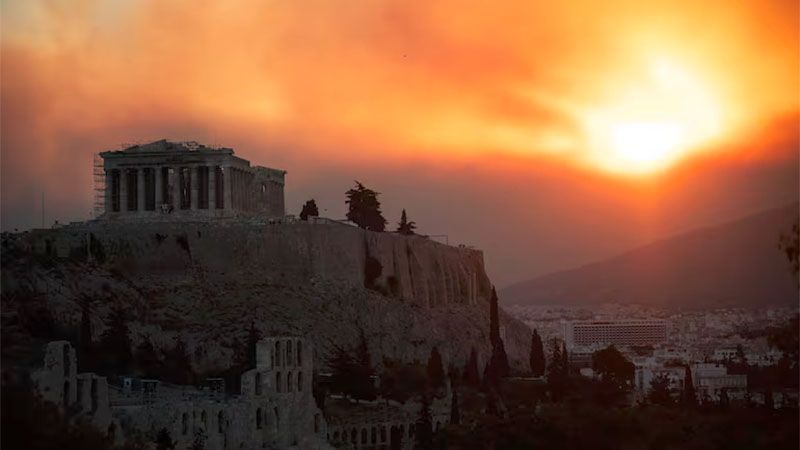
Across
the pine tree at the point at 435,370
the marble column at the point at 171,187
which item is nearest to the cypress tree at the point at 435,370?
the pine tree at the point at 435,370

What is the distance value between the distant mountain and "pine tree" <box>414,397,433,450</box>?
14.0 m

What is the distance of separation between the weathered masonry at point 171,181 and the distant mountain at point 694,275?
76.0 feet

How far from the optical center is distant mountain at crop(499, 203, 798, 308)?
100 meters

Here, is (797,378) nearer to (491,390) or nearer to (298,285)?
(491,390)

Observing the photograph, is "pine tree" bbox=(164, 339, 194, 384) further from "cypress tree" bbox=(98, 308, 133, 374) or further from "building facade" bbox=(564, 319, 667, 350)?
"building facade" bbox=(564, 319, 667, 350)

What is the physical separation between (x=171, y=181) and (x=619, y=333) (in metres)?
68.4

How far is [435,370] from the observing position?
90.2 meters

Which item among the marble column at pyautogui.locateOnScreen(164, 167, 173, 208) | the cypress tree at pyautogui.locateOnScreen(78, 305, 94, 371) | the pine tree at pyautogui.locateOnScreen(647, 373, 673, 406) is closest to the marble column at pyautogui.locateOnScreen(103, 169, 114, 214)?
the marble column at pyautogui.locateOnScreen(164, 167, 173, 208)

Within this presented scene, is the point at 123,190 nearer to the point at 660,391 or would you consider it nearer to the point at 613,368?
the point at 613,368

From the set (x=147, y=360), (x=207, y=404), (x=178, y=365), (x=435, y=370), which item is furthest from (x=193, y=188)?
(x=207, y=404)

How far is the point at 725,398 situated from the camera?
264 feet

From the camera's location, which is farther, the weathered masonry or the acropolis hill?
the weathered masonry

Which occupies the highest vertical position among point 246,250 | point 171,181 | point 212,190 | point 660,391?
point 171,181

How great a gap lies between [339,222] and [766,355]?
2534cm
